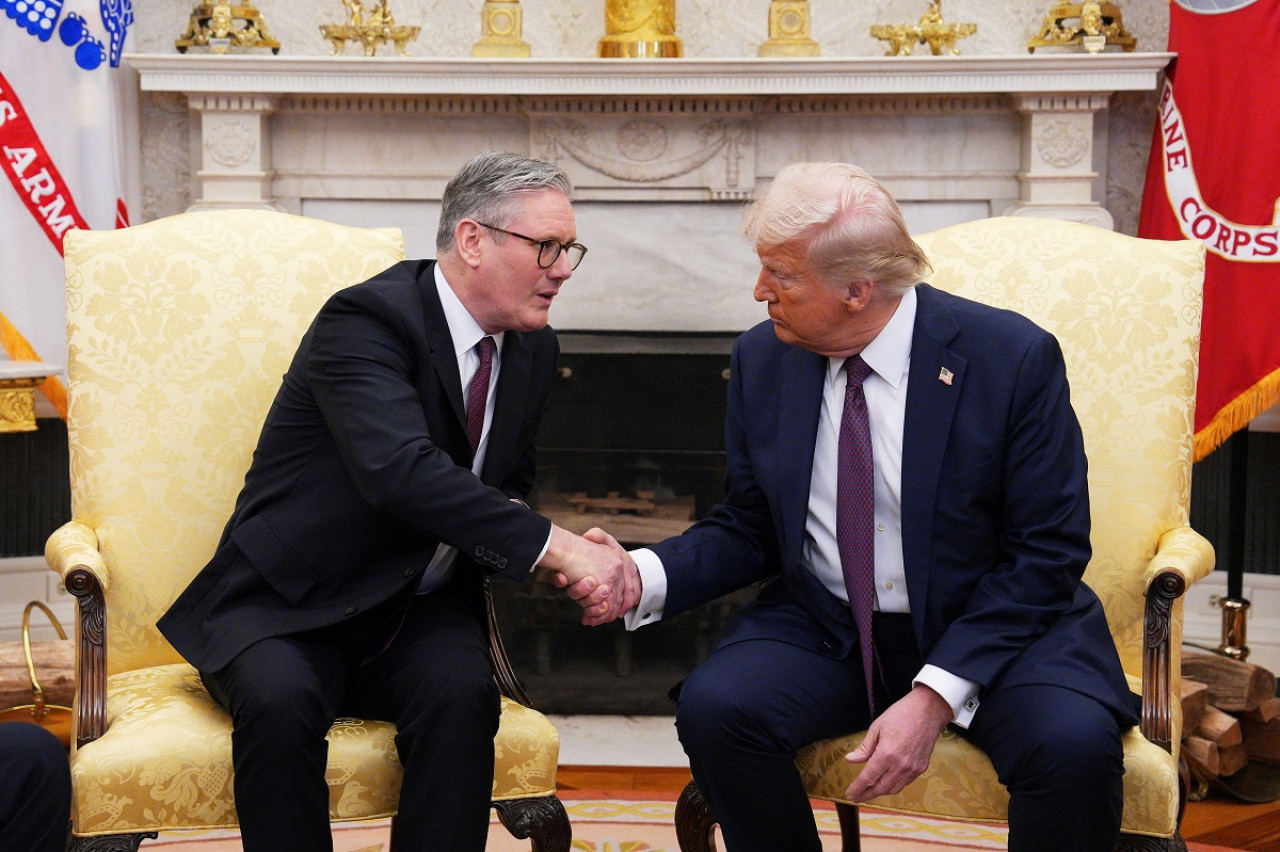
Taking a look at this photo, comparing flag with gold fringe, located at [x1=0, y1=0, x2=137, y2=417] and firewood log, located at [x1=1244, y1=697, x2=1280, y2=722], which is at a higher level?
flag with gold fringe, located at [x1=0, y1=0, x2=137, y2=417]

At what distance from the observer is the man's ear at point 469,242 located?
2.04 m

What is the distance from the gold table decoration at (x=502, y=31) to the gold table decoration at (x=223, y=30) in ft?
1.89

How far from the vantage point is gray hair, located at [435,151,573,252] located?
2031mm

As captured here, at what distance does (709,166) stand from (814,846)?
2337 millimetres

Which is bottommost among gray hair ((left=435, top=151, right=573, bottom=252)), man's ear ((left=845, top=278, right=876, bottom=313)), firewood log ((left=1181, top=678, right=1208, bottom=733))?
firewood log ((left=1181, top=678, right=1208, bottom=733))

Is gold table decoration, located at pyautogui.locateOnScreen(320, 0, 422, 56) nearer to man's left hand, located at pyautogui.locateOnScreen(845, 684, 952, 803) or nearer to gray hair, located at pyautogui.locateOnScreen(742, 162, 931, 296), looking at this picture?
gray hair, located at pyautogui.locateOnScreen(742, 162, 931, 296)

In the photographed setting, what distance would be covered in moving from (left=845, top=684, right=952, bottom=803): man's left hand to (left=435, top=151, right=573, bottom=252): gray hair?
0.94 metres

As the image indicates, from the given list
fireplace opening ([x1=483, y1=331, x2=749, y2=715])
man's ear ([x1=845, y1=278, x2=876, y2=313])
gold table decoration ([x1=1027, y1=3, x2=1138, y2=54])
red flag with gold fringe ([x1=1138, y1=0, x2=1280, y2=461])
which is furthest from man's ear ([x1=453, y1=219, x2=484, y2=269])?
gold table decoration ([x1=1027, y1=3, x2=1138, y2=54])

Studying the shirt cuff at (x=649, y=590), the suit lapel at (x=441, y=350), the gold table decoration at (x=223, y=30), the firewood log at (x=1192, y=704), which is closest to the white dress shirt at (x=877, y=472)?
the shirt cuff at (x=649, y=590)

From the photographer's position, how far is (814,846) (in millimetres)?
1834

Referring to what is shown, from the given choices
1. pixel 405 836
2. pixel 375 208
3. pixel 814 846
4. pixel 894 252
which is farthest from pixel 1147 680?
pixel 375 208

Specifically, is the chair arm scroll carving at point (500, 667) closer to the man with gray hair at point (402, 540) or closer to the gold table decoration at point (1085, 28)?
the man with gray hair at point (402, 540)

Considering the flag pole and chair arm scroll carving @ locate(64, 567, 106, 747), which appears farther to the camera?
the flag pole

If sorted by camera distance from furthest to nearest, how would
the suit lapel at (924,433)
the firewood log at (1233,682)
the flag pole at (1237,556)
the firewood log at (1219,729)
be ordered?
the flag pole at (1237,556)
the firewood log at (1233,682)
the firewood log at (1219,729)
the suit lapel at (924,433)
